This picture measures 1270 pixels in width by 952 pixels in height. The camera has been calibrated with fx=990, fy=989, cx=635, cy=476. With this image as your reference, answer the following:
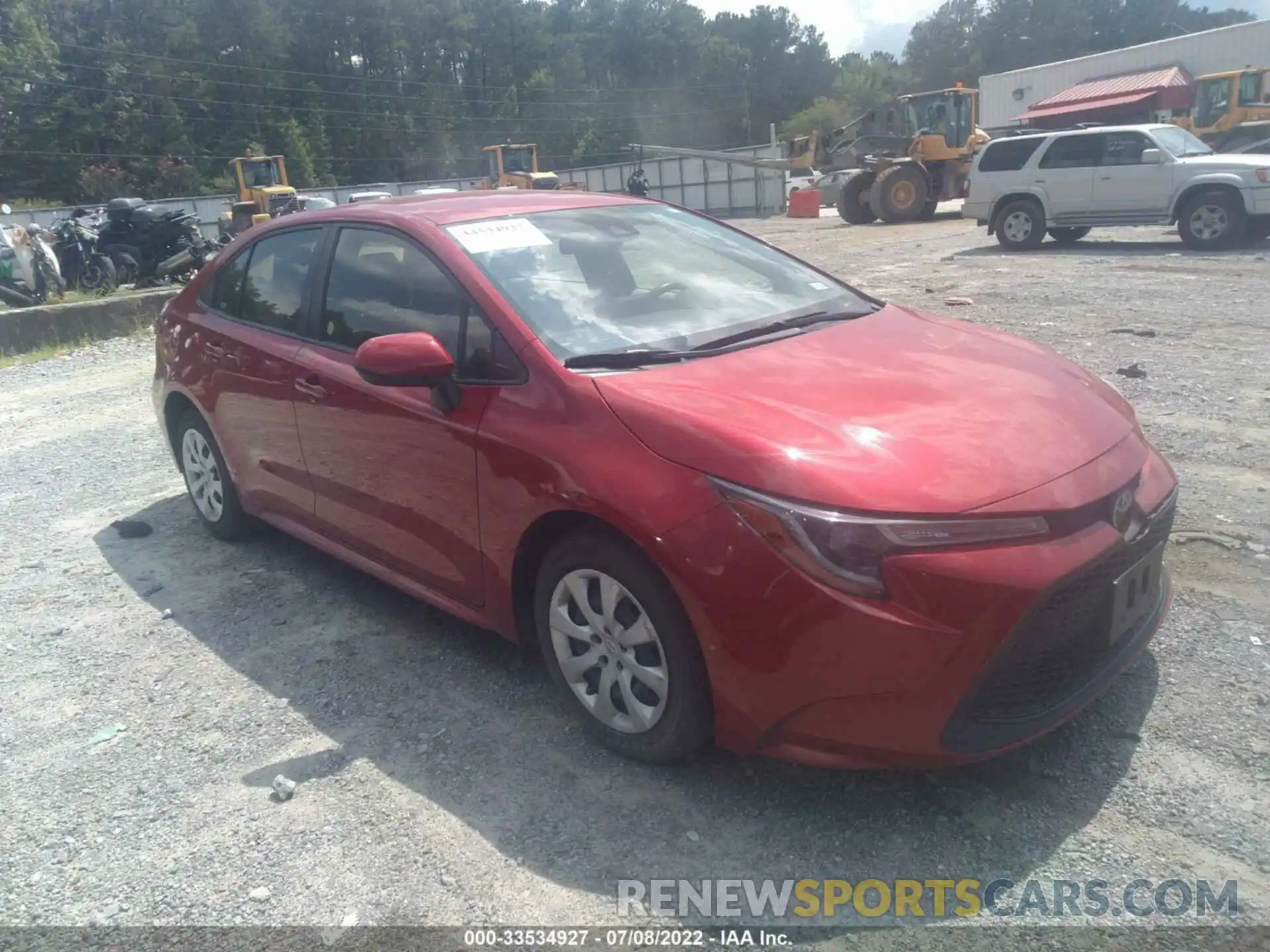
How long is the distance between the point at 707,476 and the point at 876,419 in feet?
1.74

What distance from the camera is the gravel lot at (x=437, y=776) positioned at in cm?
259

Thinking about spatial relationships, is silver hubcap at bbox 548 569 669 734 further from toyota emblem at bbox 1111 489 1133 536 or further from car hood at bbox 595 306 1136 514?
toyota emblem at bbox 1111 489 1133 536

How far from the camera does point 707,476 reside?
263cm

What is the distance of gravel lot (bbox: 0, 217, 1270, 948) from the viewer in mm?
2588

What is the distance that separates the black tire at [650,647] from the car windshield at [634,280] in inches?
26.0

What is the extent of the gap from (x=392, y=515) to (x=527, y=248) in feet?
3.64

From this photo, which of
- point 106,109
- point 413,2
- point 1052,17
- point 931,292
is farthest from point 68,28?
point 1052,17

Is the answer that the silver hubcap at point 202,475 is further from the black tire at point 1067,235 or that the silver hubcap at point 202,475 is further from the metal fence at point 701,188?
the metal fence at point 701,188

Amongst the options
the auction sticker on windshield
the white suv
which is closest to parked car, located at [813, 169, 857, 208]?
the white suv

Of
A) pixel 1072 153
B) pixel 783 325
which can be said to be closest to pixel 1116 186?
pixel 1072 153

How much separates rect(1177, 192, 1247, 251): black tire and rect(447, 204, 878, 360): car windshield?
481 inches

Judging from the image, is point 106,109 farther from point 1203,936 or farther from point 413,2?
point 1203,936

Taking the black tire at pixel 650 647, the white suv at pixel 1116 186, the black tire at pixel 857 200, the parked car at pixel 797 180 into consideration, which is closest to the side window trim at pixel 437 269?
the black tire at pixel 650 647

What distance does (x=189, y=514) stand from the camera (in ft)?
18.7
